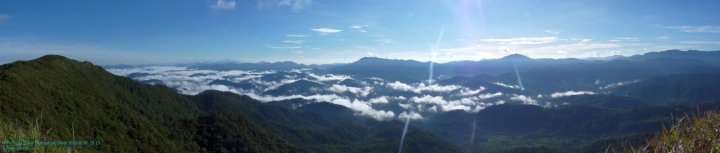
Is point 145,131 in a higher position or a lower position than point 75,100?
lower

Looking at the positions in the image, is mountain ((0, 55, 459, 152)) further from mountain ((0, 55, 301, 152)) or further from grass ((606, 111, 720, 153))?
grass ((606, 111, 720, 153))

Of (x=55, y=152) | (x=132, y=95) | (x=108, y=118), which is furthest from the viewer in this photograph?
(x=132, y=95)

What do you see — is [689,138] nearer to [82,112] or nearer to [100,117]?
[82,112]

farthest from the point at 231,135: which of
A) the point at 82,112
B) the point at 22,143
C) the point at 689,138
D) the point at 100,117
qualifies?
the point at 689,138

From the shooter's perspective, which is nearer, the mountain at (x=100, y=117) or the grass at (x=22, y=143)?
the grass at (x=22, y=143)

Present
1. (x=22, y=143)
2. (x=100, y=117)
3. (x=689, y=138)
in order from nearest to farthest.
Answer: (x=689, y=138)
(x=22, y=143)
(x=100, y=117)

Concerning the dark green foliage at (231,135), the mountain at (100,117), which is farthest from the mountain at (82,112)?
the dark green foliage at (231,135)

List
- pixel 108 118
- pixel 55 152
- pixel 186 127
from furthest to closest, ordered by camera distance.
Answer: pixel 186 127
pixel 108 118
pixel 55 152

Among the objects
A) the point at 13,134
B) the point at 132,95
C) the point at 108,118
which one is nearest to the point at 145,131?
the point at 108,118

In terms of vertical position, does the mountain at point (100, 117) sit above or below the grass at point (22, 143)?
below

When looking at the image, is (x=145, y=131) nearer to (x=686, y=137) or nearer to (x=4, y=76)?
(x=4, y=76)

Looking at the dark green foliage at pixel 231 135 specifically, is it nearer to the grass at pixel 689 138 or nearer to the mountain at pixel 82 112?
the mountain at pixel 82 112
